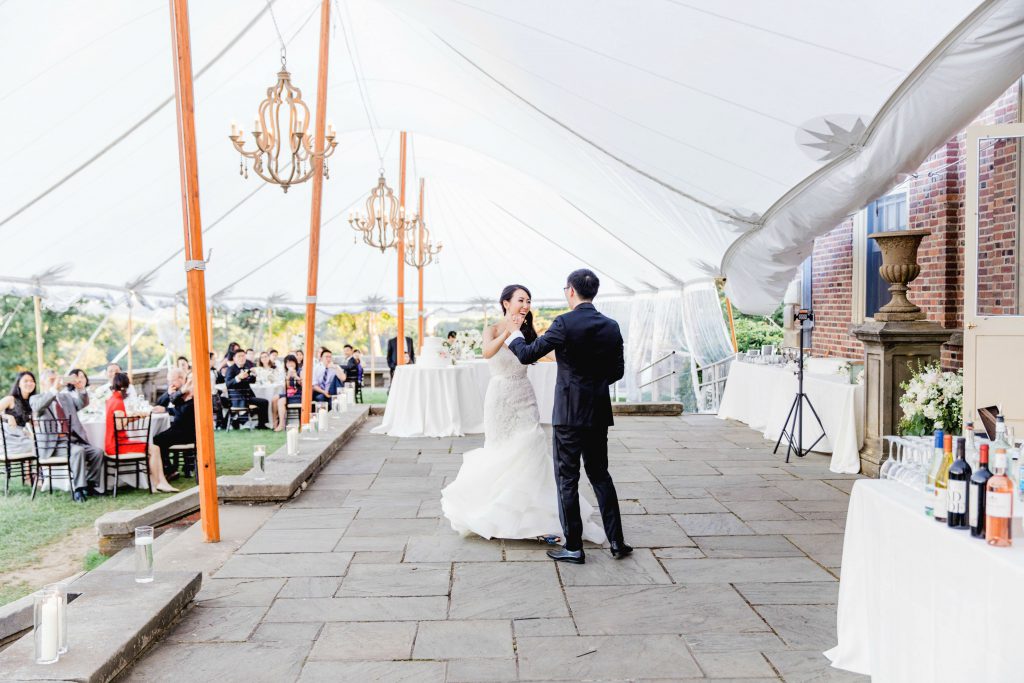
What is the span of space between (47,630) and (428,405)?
6.08m

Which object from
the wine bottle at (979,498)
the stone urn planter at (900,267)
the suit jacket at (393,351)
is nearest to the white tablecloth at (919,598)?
the wine bottle at (979,498)

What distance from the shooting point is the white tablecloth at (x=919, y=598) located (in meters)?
1.82

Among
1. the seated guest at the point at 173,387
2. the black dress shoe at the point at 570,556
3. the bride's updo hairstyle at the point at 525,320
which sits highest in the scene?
the bride's updo hairstyle at the point at 525,320

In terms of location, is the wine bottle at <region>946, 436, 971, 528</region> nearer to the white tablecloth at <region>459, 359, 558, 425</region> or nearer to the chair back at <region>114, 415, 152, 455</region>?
the chair back at <region>114, 415, 152, 455</region>

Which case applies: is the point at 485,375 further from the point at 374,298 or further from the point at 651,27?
the point at 374,298

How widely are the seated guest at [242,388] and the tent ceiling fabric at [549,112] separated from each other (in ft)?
6.88

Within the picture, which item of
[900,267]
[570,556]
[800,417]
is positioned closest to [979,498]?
[570,556]

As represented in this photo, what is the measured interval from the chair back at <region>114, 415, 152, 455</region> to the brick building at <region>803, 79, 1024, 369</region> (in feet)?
22.2

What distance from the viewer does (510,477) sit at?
14.4 ft

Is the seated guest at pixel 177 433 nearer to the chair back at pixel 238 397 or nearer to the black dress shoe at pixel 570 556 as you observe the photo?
the chair back at pixel 238 397

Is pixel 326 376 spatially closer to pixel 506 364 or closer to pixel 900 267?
pixel 506 364

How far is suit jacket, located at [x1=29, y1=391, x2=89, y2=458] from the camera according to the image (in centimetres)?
688

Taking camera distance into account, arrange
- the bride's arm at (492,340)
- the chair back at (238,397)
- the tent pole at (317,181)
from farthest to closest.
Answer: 1. the chair back at (238,397)
2. the tent pole at (317,181)
3. the bride's arm at (492,340)

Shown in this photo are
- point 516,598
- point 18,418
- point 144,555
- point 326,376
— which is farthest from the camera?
point 326,376
